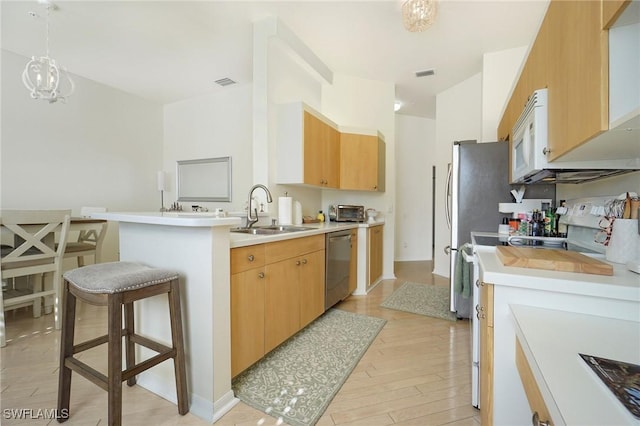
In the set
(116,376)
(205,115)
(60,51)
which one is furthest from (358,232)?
(60,51)

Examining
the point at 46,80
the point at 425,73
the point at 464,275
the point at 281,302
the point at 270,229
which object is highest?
the point at 425,73

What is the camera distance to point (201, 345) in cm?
146

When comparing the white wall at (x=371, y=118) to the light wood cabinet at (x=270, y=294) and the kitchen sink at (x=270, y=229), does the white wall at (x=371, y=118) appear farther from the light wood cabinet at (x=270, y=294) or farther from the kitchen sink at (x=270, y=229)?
the light wood cabinet at (x=270, y=294)

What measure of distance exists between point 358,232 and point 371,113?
2.00 m

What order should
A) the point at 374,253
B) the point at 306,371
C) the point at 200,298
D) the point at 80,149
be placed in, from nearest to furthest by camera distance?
the point at 200,298 → the point at 306,371 → the point at 374,253 → the point at 80,149

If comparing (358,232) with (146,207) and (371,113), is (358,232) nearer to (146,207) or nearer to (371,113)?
(371,113)

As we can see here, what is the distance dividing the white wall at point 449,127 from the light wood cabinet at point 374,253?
1.16 m

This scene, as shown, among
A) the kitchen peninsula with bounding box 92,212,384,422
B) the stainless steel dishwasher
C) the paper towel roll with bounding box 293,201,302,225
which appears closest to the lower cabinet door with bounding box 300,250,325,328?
the stainless steel dishwasher

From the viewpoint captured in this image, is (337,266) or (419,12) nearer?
(419,12)

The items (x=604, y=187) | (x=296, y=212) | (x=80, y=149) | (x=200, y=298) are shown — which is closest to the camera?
(x=200, y=298)

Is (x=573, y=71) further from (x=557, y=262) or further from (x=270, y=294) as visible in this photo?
(x=270, y=294)

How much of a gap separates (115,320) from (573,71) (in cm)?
203

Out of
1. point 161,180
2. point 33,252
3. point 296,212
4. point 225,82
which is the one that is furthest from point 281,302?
point 161,180

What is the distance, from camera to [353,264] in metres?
3.41
